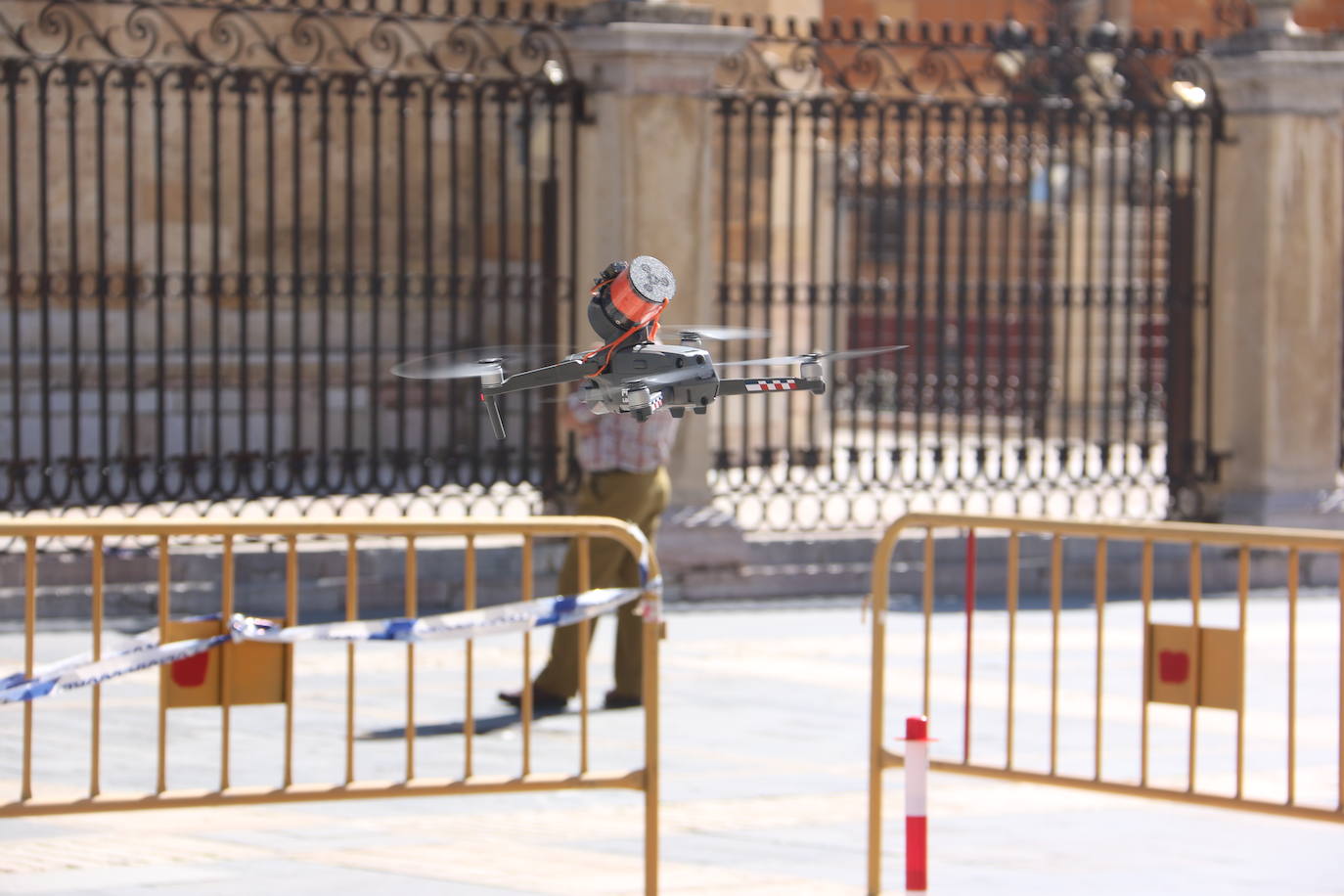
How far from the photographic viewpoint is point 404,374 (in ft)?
8.63

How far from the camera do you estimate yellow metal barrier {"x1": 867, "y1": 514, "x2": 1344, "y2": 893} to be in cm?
623

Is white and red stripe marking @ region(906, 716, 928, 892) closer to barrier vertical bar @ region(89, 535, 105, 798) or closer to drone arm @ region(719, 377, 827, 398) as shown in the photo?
barrier vertical bar @ region(89, 535, 105, 798)

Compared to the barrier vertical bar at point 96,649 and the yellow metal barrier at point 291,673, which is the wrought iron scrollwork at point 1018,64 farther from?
the barrier vertical bar at point 96,649

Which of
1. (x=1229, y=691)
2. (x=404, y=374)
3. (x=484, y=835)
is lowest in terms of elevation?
(x=484, y=835)

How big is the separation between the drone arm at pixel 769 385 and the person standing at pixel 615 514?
225 inches

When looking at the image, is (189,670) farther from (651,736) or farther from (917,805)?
(917,805)

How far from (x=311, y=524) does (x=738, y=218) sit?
39.1 ft

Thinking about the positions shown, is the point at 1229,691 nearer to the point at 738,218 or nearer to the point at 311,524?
the point at 311,524

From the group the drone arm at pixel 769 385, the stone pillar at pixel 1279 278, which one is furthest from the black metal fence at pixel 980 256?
the drone arm at pixel 769 385

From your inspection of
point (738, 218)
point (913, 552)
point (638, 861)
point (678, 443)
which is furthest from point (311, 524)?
point (738, 218)

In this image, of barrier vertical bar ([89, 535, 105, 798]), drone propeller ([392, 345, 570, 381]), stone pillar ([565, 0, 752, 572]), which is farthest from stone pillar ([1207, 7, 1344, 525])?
drone propeller ([392, 345, 570, 381])

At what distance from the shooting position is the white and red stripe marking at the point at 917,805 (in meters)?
5.91

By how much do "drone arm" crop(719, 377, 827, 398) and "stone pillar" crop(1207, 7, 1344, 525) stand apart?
36.8 ft

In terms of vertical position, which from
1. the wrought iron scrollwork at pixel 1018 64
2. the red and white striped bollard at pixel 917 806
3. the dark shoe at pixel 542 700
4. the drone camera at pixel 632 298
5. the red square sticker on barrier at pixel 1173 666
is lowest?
the dark shoe at pixel 542 700
